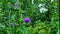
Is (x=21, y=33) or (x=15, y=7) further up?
(x=15, y=7)

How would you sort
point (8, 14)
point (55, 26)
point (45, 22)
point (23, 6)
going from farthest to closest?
point (23, 6) < point (8, 14) < point (45, 22) < point (55, 26)

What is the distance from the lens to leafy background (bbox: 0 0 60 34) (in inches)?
89.1

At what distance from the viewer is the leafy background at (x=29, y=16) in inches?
89.1

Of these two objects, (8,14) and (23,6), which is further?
(23,6)

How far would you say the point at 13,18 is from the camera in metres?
2.49

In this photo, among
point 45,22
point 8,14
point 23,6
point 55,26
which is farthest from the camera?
point 23,6

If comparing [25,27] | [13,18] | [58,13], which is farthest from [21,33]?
[58,13]

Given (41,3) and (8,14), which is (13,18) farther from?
(41,3)

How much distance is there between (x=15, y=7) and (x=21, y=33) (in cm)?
52

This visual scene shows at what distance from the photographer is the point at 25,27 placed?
233 centimetres

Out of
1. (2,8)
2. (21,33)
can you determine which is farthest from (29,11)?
(21,33)

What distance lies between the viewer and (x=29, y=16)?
2.64 metres

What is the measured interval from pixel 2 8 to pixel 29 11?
0.32 meters

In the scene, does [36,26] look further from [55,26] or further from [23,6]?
[23,6]
